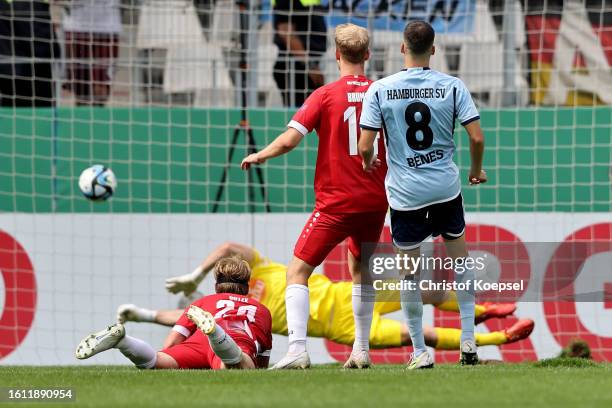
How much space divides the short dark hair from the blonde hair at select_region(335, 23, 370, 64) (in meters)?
0.49

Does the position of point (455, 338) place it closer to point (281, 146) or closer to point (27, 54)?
point (281, 146)

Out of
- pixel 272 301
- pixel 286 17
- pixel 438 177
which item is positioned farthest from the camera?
pixel 286 17

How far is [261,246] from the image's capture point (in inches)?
451

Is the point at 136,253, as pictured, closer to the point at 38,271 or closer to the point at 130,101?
the point at 38,271

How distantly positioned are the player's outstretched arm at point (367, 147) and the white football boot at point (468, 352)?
123cm

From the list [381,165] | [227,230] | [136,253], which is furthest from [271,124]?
[381,165]

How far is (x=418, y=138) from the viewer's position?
6715 mm

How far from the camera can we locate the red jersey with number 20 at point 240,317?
761 cm

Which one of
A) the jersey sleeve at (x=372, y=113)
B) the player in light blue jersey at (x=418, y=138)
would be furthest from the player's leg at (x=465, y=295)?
the jersey sleeve at (x=372, y=113)

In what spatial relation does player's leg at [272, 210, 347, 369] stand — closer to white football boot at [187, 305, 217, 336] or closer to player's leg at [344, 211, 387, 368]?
player's leg at [344, 211, 387, 368]

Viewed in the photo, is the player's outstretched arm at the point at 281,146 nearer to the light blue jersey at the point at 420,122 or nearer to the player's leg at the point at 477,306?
the light blue jersey at the point at 420,122

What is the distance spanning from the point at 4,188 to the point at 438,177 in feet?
21.3

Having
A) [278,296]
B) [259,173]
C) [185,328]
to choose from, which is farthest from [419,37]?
[259,173]

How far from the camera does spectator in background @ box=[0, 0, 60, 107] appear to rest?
39.5ft
